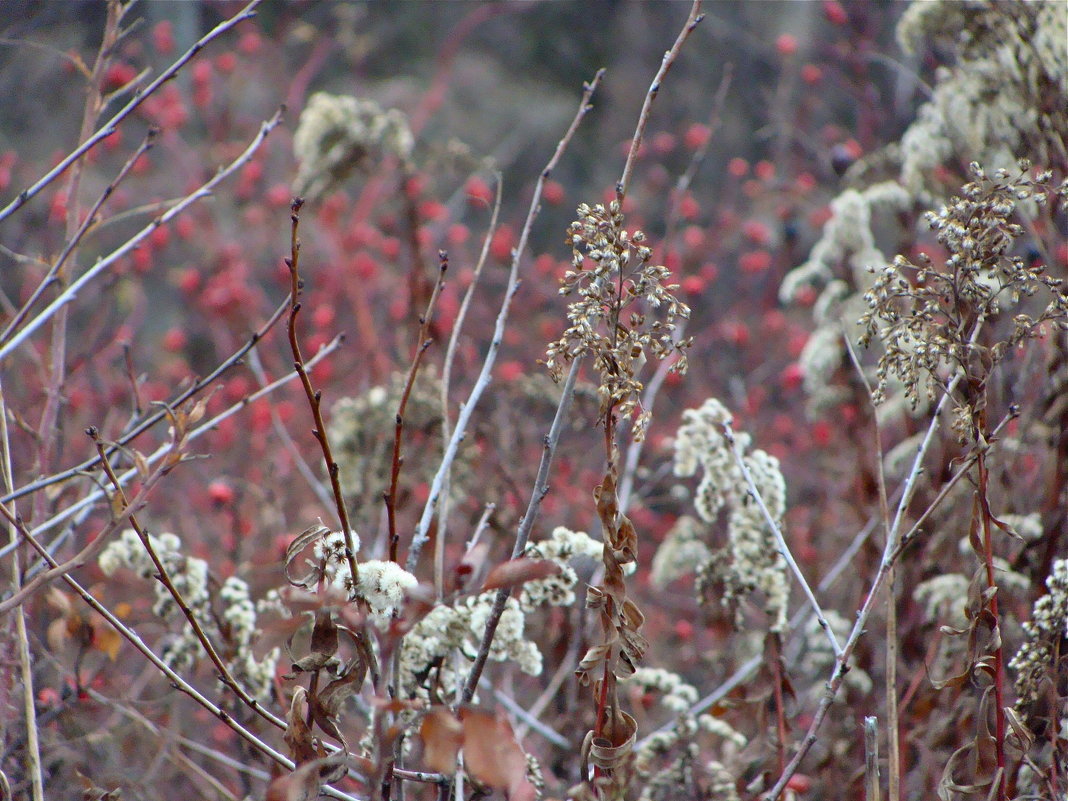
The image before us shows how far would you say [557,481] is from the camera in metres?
2.88

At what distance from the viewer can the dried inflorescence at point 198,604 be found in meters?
1.42

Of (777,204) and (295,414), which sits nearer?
(295,414)

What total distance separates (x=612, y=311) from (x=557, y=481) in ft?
6.43

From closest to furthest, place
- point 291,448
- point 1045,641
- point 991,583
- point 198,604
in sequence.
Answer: point 991,583
point 1045,641
point 198,604
point 291,448

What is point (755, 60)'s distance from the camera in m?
5.98

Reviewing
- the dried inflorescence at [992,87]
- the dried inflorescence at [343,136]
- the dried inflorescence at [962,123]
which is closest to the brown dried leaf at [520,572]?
the dried inflorescence at [962,123]

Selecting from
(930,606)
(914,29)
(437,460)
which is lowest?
(930,606)

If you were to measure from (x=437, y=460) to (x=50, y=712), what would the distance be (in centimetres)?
96

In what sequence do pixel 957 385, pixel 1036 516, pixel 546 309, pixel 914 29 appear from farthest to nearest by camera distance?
pixel 546 309 < pixel 914 29 < pixel 1036 516 < pixel 957 385

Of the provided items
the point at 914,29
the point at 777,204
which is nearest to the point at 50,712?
the point at 914,29

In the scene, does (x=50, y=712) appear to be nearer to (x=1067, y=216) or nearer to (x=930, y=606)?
(x=930, y=606)

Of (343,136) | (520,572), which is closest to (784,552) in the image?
(520,572)

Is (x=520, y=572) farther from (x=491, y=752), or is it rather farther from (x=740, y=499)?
(x=740, y=499)

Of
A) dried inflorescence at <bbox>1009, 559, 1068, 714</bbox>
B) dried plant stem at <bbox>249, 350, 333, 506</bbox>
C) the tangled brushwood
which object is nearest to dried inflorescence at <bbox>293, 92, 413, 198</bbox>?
→ the tangled brushwood
